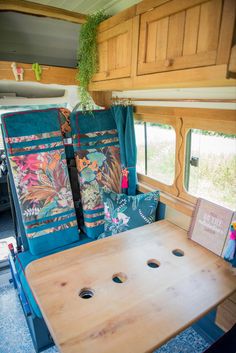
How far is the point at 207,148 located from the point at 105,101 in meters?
1.13

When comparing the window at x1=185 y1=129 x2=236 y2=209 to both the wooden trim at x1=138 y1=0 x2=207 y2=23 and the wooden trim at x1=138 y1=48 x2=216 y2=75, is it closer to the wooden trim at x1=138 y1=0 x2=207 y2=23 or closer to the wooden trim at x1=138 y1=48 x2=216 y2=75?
the wooden trim at x1=138 y1=48 x2=216 y2=75

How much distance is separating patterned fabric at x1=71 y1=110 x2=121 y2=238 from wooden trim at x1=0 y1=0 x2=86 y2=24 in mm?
723

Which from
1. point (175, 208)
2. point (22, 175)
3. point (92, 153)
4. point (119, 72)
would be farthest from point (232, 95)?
point (22, 175)

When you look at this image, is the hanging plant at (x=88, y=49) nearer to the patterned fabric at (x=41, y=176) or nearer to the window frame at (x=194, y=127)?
the patterned fabric at (x=41, y=176)

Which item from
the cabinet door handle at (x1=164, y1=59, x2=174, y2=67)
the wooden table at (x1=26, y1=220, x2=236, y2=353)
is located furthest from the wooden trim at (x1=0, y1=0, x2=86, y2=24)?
the wooden table at (x1=26, y1=220, x2=236, y2=353)

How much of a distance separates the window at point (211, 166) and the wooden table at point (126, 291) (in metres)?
0.38

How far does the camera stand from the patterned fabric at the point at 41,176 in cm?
177

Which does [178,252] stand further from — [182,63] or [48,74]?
[48,74]

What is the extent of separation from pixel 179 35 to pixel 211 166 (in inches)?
33.3

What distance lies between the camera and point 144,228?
1.73m

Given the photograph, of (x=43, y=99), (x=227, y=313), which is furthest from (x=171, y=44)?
(x=227, y=313)

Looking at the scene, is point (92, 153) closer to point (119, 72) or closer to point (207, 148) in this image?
point (119, 72)

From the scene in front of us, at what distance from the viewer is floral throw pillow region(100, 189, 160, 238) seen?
189cm

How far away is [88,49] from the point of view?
68.6 inches
